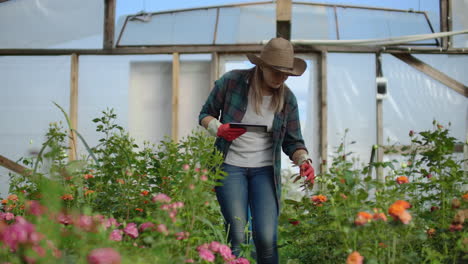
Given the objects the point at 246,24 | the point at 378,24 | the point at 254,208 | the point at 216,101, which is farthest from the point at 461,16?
the point at 254,208

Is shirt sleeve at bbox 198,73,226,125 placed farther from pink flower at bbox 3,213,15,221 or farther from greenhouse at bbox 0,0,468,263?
greenhouse at bbox 0,0,468,263

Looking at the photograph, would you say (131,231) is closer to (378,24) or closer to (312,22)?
(312,22)

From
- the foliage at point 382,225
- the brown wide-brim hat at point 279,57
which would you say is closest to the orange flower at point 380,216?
the foliage at point 382,225

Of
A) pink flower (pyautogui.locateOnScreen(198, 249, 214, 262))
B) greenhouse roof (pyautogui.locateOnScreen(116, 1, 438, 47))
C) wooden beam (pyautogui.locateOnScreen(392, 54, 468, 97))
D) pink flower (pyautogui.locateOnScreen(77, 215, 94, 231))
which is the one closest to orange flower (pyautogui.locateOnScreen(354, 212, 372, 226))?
pink flower (pyautogui.locateOnScreen(198, 249, 214, 262))

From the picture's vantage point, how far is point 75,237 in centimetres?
118

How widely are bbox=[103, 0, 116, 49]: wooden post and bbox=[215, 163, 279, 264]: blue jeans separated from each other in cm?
350

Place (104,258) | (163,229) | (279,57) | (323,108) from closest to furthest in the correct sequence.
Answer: (104,258)
(163,229)
(279,57)
(323,108)

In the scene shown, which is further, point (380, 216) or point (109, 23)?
point (109, 23)

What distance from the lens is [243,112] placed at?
2.45 meters

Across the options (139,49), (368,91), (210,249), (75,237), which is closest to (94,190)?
(210,249)

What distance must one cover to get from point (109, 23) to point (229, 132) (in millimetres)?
3686

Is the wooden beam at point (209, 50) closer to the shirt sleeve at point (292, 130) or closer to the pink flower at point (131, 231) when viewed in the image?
the shirt sleeve at point (292, 130)

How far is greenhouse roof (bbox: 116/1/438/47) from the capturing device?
5.48 metres

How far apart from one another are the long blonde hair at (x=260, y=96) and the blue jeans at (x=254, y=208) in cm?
30
